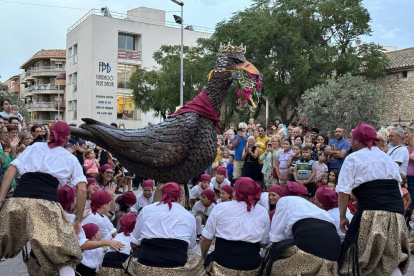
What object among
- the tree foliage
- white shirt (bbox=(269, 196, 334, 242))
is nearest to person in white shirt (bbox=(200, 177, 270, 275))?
white shirt (bbox=(269, 196, 334, 242))

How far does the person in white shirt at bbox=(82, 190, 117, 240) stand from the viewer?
4992 millimetres

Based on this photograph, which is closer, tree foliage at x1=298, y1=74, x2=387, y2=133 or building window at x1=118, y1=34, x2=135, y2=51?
tree foliage at x1=298, y1=74, x2=387, y2=133

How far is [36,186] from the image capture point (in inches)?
173

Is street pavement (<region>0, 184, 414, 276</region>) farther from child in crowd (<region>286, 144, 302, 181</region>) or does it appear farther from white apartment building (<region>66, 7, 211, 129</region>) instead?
white apartment building (<region>66, 7, 211, 129</region>)

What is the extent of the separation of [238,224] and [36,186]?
197 centimetres

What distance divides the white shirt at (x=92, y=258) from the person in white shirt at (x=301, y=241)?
173 centimetres

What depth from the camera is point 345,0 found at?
952 inches

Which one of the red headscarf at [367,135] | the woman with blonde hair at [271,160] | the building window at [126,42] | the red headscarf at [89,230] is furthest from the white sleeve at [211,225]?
the building window at [126,42]

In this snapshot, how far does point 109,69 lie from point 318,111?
22.0 m

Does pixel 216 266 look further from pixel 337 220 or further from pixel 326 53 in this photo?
pixel 326 53

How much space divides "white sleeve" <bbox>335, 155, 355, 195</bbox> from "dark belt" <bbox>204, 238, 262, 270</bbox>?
1030mm

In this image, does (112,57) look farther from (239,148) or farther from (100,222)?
(100,222)

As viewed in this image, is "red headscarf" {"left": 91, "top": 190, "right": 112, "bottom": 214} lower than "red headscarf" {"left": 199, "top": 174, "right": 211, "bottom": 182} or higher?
higher

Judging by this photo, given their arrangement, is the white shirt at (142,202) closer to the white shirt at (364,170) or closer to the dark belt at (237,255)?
the dark belt at (237,255)
